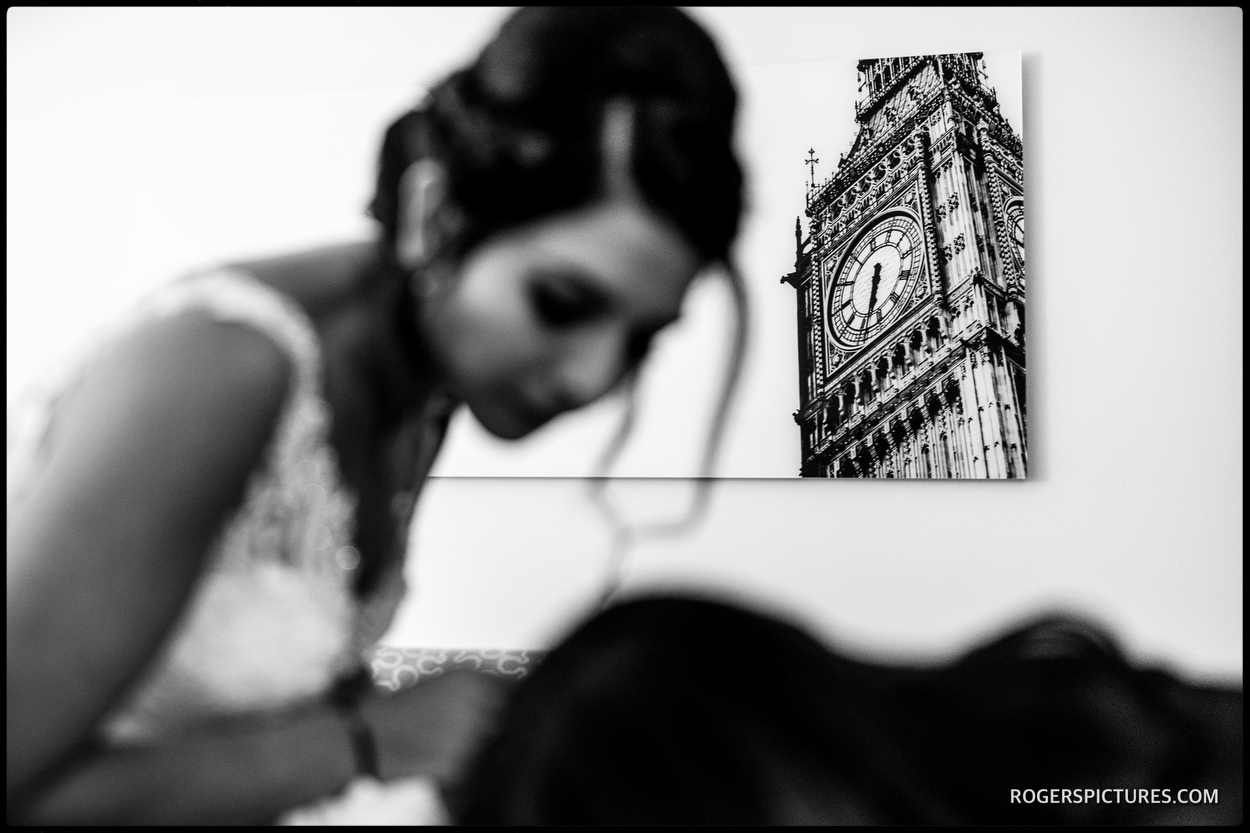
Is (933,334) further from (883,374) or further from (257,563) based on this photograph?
(257,563)

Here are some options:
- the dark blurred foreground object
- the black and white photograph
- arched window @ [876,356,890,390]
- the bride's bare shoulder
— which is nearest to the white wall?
the black and white photograph

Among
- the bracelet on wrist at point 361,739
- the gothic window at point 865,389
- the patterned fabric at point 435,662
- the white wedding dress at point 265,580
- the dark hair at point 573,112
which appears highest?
the dark hair at point 573,112

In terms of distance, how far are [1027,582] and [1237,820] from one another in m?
0.36

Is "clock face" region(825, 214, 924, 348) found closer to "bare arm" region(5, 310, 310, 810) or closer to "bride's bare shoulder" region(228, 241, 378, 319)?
"bride's bare shoulder" region(228, 241, 378, 319)

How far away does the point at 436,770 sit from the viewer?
664mm

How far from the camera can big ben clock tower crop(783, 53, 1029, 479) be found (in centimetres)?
111

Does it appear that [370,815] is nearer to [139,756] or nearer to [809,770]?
[139,756]

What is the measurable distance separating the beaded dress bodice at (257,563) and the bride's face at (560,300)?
0.52ft

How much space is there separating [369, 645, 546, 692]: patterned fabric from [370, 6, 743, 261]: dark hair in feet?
2.03

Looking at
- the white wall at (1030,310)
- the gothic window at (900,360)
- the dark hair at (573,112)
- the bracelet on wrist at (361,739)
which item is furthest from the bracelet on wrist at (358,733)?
the gothic window at (900,360)

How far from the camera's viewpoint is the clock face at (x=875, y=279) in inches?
44.0

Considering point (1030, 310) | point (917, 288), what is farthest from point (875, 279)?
point (1030, 310)

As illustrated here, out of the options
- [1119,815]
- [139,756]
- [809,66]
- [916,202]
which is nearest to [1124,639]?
[1119,815]

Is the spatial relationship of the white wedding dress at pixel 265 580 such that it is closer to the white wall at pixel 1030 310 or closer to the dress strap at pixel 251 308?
the dress strap at pixel 251 308
